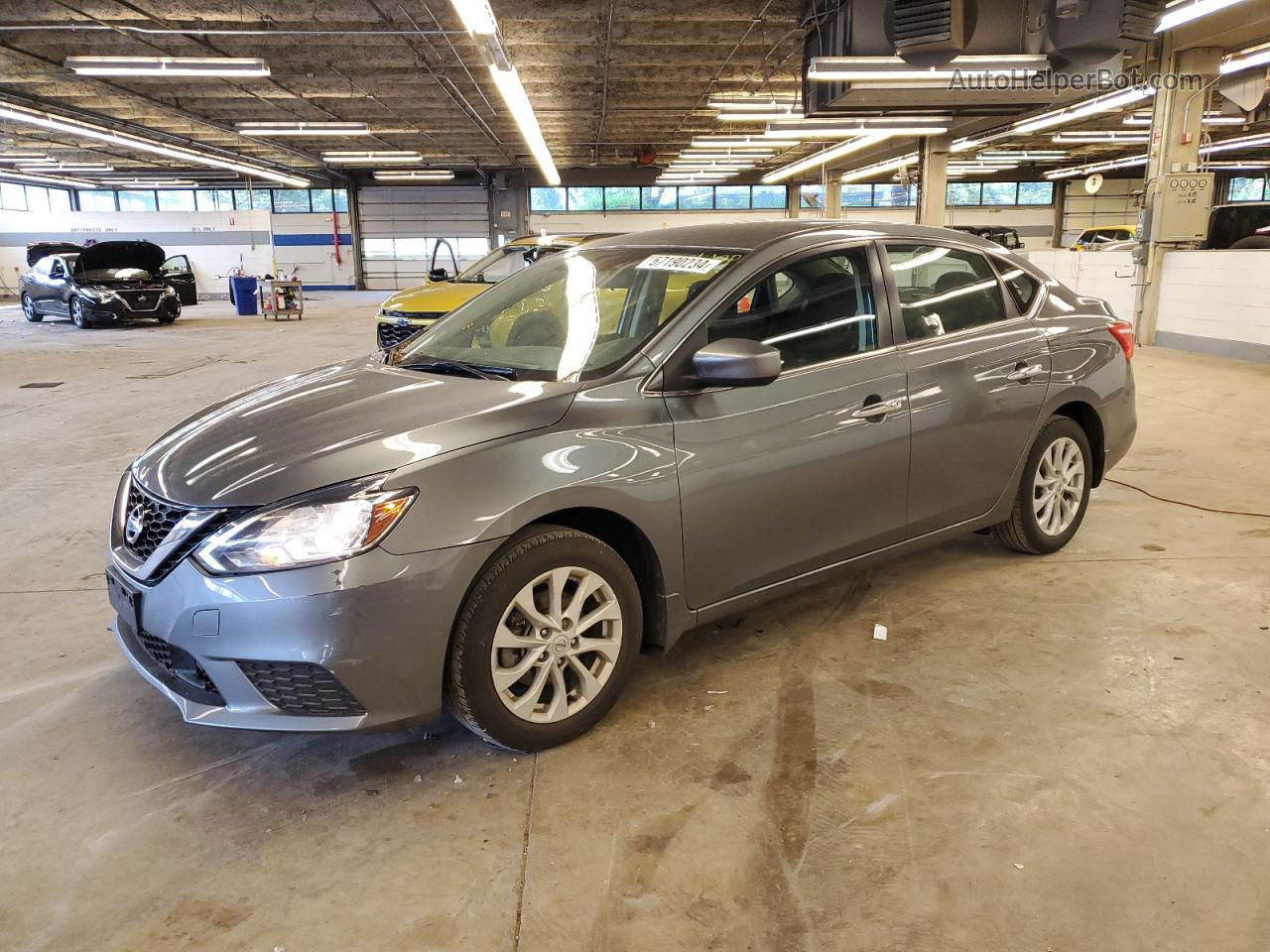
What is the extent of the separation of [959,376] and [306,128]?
20.5 m

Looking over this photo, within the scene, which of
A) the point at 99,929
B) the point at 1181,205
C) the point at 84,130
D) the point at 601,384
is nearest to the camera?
the point at 99,929

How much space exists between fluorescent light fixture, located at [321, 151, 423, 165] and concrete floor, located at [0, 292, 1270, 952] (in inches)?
901

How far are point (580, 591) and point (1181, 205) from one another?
40.9 ft

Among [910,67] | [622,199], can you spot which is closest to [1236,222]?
[910,67]

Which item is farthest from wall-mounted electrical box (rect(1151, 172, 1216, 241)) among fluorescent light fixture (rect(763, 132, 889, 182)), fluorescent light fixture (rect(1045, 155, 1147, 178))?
fluorescent light fixture (rect(1045, 155, 1147, 178))

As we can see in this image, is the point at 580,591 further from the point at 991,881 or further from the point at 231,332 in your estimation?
the point at 231,332

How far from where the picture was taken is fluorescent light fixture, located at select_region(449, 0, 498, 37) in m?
8.53

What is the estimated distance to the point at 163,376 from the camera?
10484mm

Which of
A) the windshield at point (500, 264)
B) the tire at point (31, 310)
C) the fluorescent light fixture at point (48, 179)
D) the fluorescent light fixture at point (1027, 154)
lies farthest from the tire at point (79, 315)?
the fluorescent light fixture at point (1027, 154)

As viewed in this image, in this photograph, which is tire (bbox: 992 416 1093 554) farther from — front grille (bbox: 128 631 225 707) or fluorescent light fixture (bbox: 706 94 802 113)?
fluorescent light fixture (bbox: 706 94 802 113)

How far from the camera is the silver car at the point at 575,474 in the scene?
218 cm

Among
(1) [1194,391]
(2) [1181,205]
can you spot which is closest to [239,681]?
(1) [1194,391]

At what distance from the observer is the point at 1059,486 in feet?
12.7

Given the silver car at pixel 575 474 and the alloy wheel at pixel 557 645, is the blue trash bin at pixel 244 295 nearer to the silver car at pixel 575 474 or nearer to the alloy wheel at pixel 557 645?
the silver car at pixel 575 474
